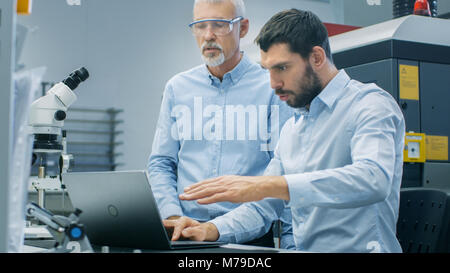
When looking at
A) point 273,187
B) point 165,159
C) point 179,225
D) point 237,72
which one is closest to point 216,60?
point 237,72

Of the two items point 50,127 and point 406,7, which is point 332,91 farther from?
point 406,7

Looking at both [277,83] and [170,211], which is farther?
[170,211]

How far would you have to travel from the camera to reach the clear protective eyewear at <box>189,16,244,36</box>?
1617 millimetres

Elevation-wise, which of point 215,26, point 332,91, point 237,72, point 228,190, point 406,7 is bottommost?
point 228,190

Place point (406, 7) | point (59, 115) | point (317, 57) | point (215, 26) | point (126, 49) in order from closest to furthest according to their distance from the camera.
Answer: point (317, 57)
point (59, 115)
point (215, 26)
point (406, 7)
point (126, 49)

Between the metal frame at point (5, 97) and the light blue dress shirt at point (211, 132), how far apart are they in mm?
944

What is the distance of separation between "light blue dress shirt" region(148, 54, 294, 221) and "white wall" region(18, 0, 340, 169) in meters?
3.10

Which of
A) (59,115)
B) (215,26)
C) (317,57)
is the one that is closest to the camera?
(317,57)

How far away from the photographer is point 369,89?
50.9 inches

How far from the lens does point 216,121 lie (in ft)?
5.39

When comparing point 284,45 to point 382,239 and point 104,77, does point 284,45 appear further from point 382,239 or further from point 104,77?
point 104,77

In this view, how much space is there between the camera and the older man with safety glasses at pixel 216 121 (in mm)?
1578

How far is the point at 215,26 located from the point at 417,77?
0.86 meters

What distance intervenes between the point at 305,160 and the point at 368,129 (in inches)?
8.4
